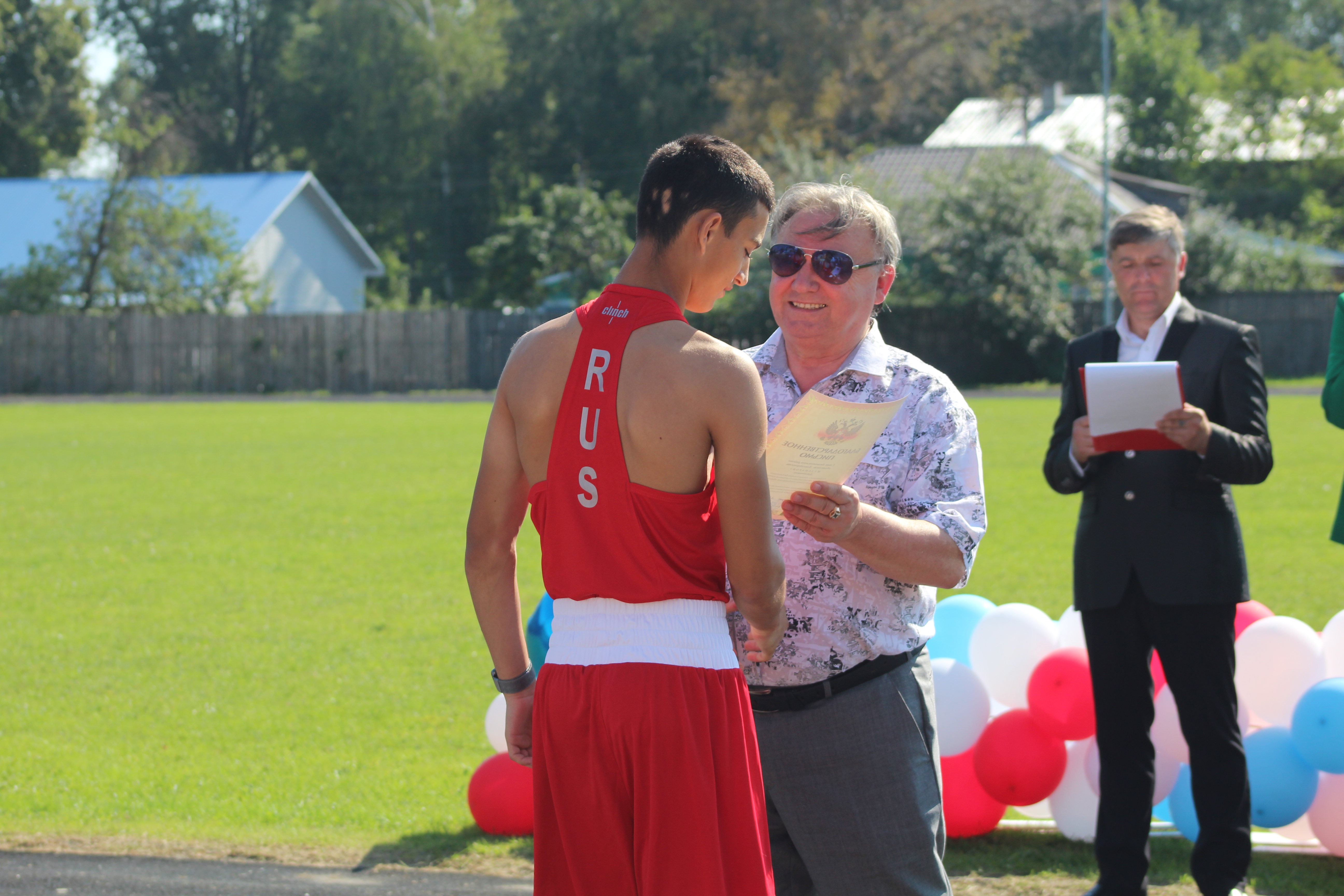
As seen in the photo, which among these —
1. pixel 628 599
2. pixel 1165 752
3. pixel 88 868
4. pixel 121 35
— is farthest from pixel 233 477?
pixel 121 35

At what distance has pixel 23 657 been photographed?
7551 millimetres

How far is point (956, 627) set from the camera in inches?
204

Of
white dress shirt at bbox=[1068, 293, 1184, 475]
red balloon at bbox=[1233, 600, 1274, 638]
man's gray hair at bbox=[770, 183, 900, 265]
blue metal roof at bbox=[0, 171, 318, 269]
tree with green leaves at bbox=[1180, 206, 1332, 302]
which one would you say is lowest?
red balloon at bbox=[1233, 600, 1274, 638]

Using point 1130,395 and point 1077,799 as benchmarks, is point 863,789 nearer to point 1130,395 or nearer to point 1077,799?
point 1130,395

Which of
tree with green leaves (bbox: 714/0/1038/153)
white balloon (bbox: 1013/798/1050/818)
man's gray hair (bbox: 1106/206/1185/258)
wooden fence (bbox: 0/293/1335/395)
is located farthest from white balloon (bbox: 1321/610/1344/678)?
tree with green leaves (bbox: 714/0/1038/153)

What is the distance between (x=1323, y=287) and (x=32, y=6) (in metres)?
50.6

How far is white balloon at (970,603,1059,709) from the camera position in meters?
4.81

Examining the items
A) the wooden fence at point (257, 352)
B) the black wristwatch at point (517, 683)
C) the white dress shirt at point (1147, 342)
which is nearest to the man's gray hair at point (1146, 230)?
the white dress shirt at point (1147, 342)

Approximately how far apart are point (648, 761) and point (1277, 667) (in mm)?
3119

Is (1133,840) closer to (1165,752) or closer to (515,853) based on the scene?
(1165,752)

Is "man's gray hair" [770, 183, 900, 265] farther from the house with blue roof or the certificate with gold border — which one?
the house with blue roof

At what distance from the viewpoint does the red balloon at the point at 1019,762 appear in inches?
171

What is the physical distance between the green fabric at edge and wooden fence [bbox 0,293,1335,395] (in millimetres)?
33310

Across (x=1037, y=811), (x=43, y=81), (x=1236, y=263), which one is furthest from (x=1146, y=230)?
(x=43, y=81)
